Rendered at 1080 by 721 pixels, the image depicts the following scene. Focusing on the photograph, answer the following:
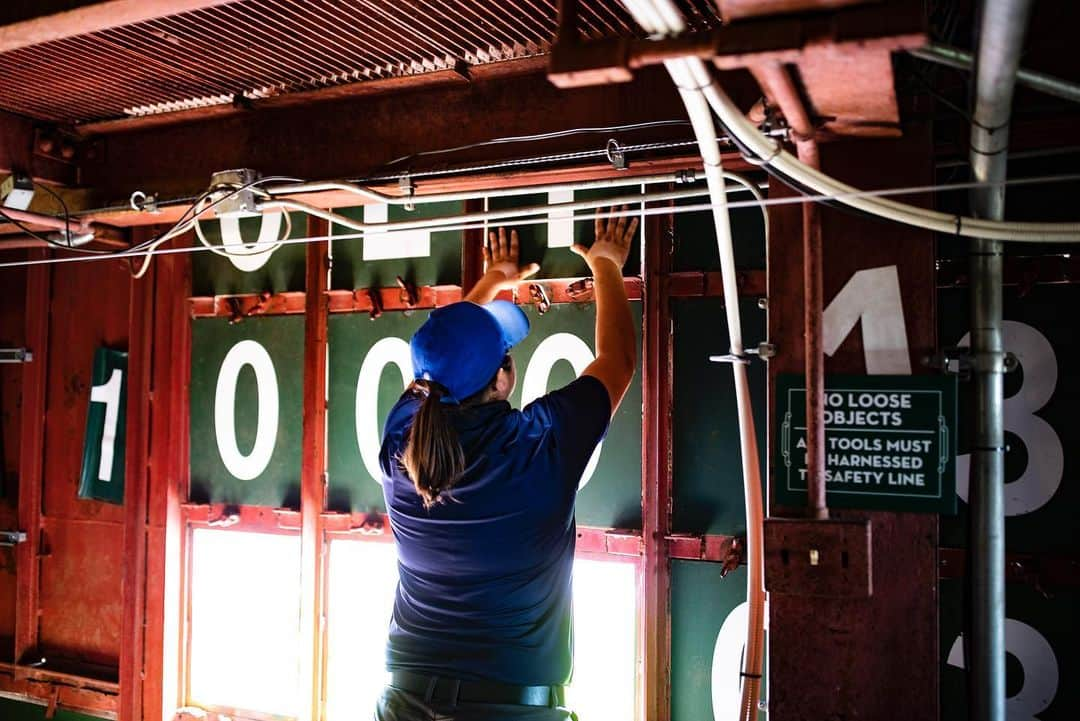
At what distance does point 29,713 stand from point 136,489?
150 cm

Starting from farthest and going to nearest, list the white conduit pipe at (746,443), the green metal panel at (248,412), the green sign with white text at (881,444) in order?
1. the green metal panel at (248,412)
2. the white conduit pipe at (746,443)
3. the green sign with white text at (881,444)

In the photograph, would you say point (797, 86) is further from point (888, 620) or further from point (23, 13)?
point (23, 13)

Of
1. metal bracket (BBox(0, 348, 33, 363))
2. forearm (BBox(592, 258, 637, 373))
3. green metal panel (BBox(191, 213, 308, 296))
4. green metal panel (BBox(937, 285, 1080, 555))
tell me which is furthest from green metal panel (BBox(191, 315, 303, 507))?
green metal panel (BBox(937, 285, 1080, 555))

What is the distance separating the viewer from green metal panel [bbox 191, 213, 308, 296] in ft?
12.7

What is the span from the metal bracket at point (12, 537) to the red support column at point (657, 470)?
340cm

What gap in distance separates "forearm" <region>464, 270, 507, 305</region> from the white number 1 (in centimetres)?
220

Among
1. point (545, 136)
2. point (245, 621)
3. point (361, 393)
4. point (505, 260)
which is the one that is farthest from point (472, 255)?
point (245, 621)

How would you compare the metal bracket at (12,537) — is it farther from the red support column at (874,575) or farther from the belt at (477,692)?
the red support column at (874,575)

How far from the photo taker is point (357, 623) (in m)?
3.62

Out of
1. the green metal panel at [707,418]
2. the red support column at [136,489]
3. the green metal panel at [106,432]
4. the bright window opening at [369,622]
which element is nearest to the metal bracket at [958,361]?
the green metal panel at [707,418]

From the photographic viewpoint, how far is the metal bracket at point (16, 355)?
14.9 feet

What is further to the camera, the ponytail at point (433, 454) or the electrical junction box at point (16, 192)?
the electrical junction box at point (16, 192)

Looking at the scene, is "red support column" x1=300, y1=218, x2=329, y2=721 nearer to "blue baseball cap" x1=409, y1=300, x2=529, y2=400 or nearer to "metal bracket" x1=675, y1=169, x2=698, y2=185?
"blue baseball cap" x1=409, y1=300, x2=529, y2=400

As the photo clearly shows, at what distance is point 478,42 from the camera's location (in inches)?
113
